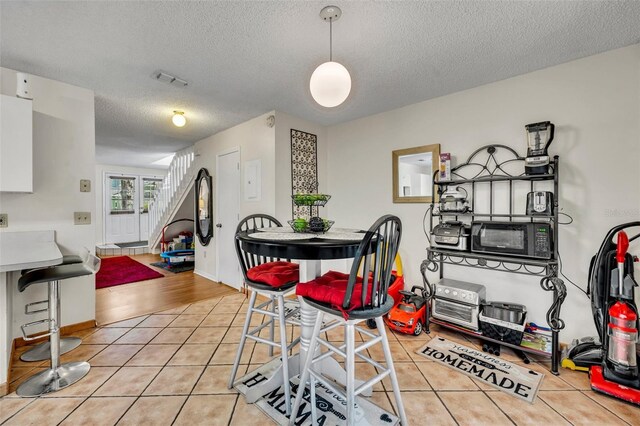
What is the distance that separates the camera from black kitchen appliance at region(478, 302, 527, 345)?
2156 mm

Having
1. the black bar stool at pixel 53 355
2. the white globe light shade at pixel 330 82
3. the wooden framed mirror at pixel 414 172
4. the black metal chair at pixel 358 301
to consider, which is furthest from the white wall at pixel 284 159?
the black metal chair at pixel 358 301

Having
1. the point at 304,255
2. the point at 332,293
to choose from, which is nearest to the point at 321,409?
the point at 332,293

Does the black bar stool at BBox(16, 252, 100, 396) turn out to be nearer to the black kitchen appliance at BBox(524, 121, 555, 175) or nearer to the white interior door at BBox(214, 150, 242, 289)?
the white interior door at BBox(214, 150, 242, 289)

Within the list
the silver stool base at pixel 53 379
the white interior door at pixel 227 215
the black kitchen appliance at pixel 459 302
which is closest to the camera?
the silver stool base at pixel 53 379

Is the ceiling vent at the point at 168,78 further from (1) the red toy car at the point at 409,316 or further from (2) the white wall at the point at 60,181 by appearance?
(1) the red toy car at the point at 409,316

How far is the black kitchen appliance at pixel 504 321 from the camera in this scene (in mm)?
2156

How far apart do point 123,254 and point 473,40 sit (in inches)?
307

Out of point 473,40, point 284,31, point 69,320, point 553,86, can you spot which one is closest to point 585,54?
point 553,86

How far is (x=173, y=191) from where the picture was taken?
231 inches

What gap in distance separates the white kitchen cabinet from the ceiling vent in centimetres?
94

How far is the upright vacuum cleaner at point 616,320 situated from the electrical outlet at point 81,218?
4.24 metres

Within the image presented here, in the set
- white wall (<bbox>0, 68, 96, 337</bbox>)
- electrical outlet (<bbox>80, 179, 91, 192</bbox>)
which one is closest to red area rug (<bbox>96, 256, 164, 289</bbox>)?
white wall (<bbox>0, 68, 96, 337</bbox>)

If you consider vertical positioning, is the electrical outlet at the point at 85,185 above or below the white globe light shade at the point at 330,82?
below

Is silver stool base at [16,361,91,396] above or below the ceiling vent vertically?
below
